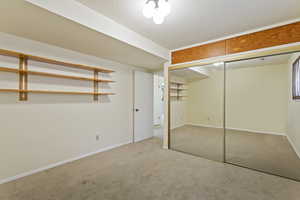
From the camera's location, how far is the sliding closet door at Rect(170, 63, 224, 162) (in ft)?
10.8

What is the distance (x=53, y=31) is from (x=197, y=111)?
3730 mm

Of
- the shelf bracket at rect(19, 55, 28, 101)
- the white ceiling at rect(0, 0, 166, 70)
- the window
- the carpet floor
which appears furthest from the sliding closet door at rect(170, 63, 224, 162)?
the shelf bracket at rect(19, 55, 28, 101)

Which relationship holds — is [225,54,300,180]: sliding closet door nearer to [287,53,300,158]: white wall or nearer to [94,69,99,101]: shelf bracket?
[287,53,300,158]: white wall

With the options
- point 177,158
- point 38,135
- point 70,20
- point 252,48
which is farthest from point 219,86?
point 38,135

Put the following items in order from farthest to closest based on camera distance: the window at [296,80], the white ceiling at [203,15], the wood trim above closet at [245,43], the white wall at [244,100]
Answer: the white wall at [244,100]
the window at [296,80]
the wood trim above closet at [245,43]
the white ceiling at [203,15]

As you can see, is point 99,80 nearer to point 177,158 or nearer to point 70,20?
point 70,20

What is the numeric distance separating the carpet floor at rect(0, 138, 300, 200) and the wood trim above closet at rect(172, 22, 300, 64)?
2140 mm

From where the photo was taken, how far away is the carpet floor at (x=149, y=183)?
1.71 meters

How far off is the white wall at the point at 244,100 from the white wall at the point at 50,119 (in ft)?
7.72

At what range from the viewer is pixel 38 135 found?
2.26 metres

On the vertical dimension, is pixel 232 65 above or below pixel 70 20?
below

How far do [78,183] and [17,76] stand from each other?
73.5 inches

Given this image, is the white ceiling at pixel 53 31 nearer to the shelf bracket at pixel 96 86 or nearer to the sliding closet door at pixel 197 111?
the shelf bracket at pixel 96 86

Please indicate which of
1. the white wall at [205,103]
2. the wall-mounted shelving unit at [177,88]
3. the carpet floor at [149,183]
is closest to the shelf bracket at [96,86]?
the carpet floor at [149,183]
